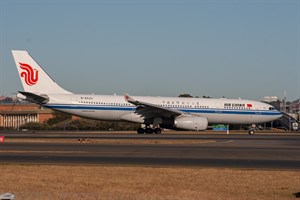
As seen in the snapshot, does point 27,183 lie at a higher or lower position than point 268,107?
lower

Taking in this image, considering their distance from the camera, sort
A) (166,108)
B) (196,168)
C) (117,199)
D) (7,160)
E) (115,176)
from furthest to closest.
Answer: (166,108), (7,160), (196,168), (115,176), (117,199)

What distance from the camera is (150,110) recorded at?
49812 millimetres

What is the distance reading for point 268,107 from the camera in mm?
54844

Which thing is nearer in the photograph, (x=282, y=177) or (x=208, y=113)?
(x=282, y=177)

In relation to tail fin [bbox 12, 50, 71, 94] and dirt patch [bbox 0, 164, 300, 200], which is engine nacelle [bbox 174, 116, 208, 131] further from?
dirt patch [bbox 0, 164, 300, 200]

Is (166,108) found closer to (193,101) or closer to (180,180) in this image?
(193,101)

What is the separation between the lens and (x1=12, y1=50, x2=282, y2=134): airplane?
4950 centimetres

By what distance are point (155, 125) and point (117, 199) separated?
38583 millimetres

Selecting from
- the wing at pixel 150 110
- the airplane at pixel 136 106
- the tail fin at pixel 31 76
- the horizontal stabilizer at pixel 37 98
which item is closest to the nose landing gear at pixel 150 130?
the airplane at pixel 136 106

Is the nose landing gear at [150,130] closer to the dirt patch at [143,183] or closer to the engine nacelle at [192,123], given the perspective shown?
the engine nacelle at [192,123]

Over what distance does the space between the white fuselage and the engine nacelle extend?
8.14 feet

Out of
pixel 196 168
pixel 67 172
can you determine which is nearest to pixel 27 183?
pixel 67 172

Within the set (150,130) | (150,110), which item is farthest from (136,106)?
(150,130)

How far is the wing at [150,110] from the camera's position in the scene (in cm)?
4859
